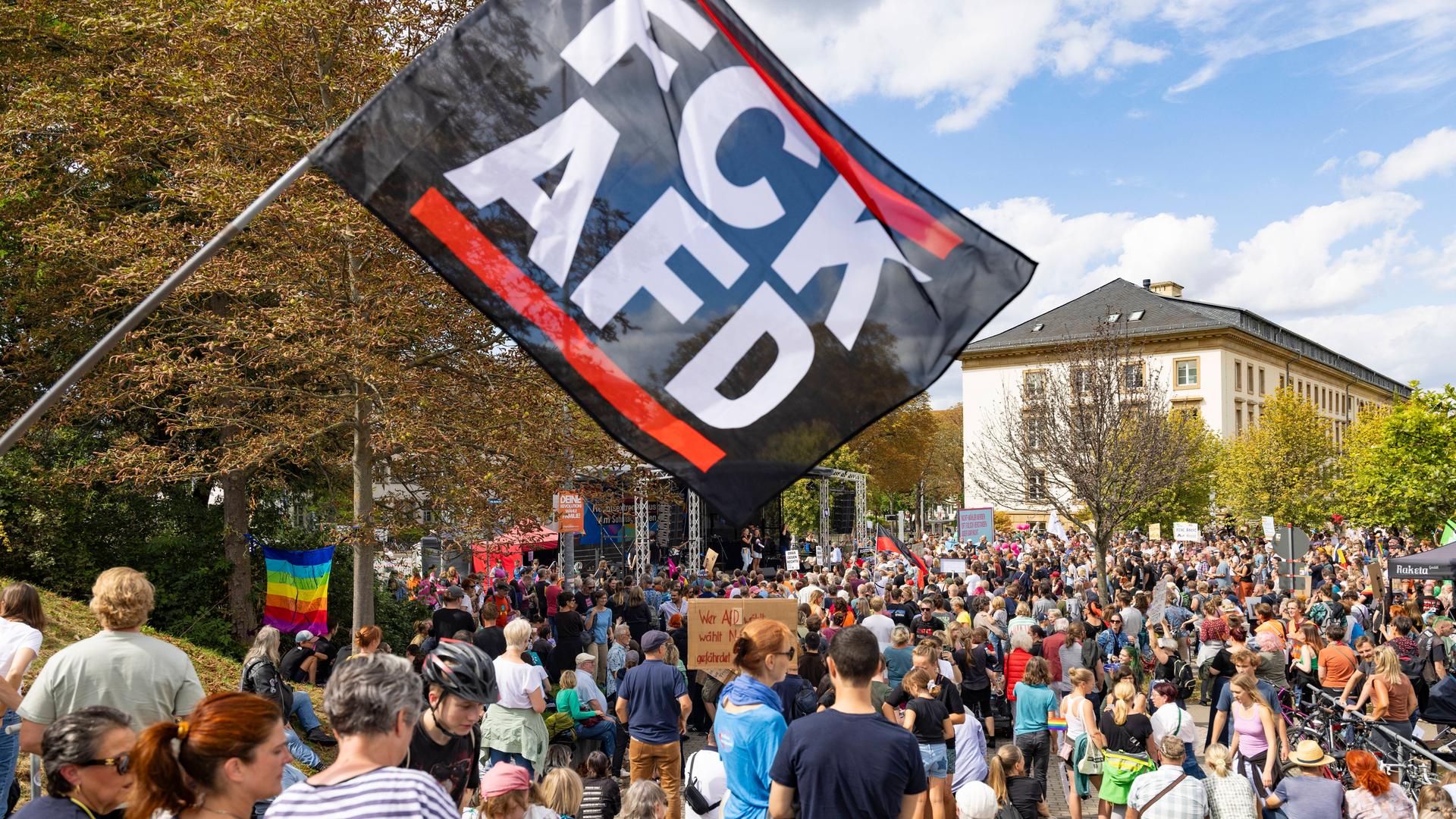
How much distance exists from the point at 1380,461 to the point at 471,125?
3799cm

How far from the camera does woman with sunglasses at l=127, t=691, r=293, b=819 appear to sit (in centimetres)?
269

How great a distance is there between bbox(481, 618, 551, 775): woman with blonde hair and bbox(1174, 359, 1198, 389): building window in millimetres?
69427

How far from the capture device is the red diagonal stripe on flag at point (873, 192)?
3.82 meters

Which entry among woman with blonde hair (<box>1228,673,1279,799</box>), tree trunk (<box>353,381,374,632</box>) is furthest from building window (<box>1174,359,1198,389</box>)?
tree trunk (<box>353,381,374,632</box>)

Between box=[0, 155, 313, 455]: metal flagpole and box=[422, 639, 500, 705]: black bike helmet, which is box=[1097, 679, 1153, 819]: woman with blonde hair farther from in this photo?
box=[0, 155, 313, 455]: metal flagpole

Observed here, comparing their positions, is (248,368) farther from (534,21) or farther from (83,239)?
(534,21)

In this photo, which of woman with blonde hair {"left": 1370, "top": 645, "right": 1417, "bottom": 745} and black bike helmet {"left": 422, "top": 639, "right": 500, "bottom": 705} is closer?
black bike helmet {"left": 422, "top": 639, "right": 500, "bottom": 705}

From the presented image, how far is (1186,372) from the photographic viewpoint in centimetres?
7069

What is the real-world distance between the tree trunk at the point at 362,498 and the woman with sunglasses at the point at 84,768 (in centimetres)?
915

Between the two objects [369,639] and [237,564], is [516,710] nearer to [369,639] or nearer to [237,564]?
[369,639]

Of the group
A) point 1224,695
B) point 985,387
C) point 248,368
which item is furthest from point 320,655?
point 985,387

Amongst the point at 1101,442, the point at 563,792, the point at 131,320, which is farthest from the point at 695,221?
the point at 1101,442

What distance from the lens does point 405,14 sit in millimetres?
11812

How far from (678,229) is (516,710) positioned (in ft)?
16.6
